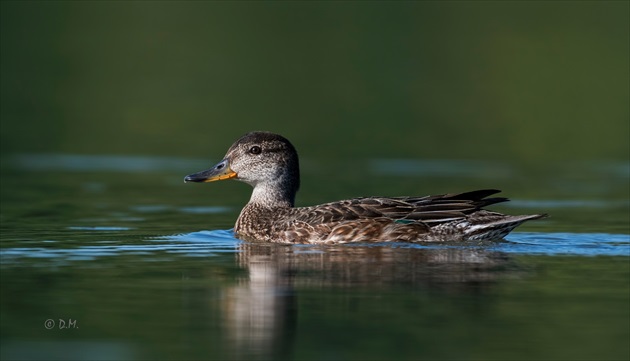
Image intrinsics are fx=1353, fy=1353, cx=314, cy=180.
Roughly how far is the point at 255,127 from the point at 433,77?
10.8 metres

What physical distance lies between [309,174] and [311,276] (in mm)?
8220

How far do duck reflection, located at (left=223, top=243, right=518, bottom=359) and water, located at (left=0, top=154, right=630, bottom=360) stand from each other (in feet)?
0.06

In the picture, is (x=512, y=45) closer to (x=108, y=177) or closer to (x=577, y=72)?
(x=577, y=72)

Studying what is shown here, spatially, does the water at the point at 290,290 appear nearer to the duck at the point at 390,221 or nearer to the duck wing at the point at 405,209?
the duck at the point at 390,221

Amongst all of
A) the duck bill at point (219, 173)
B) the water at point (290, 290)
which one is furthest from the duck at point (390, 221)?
the duck bill at point (219, 173)

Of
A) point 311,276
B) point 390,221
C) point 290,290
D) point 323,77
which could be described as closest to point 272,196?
point 390,221

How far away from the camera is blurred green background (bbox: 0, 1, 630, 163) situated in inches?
941

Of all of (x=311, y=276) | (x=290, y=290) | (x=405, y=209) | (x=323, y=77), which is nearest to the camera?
(x=290, y=290)

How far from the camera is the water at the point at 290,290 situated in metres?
9.07

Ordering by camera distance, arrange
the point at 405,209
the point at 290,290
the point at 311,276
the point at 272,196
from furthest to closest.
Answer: the point at 272,196 < the point at 405,209 < the point at 311,276 < the point at 290,290

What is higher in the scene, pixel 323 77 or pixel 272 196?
pixel 323 77

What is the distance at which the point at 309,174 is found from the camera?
19516 millimetres

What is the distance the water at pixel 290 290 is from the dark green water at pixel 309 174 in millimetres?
31

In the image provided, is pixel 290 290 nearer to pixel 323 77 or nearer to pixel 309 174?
pixel 309 174
